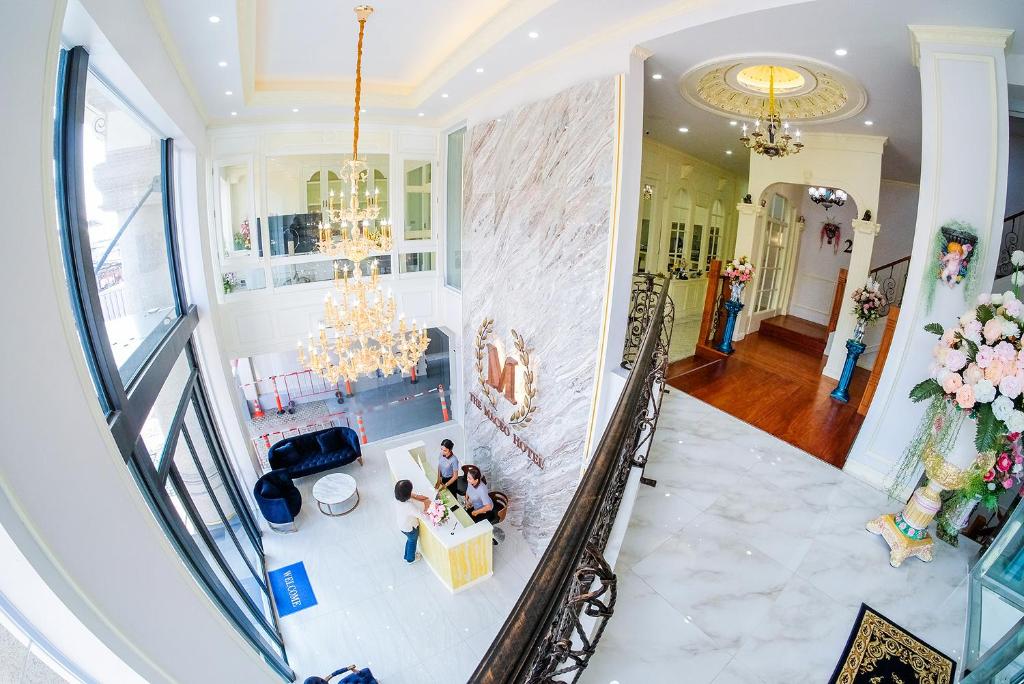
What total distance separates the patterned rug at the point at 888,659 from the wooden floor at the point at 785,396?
5.97 ft

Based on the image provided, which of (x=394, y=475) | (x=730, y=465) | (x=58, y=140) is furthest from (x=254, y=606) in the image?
(x=730, y=465)

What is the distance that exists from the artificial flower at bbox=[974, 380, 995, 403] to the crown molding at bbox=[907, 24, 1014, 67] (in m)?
2.40

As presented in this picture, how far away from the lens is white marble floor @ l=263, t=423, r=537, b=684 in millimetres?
4875

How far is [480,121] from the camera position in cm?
692

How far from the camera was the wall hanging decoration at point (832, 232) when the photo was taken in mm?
9651

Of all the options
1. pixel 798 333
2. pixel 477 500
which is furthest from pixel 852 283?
pixel 477 500

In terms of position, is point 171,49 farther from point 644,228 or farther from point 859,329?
point 644,228

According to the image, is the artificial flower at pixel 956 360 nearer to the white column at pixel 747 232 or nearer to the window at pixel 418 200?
the white column at pixel 747 232

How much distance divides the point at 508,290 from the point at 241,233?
5.15 metres

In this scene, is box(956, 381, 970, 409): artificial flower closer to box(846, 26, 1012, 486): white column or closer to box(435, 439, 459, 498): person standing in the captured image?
box(846, 26, 1012, 486): white column

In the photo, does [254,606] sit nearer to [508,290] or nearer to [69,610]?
[69,610]

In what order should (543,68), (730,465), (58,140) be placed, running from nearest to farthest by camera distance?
(58,140) < (730,465) < (543,68)

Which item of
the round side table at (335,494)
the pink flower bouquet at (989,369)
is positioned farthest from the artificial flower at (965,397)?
the round side table at (335,494)

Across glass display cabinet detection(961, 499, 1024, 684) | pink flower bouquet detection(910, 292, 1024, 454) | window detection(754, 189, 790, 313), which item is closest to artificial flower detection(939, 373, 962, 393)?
pink flower bouquet detection(910, 292, 1024, 454)
